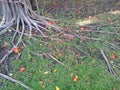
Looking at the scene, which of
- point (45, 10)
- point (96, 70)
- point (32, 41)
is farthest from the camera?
point (45, 10)

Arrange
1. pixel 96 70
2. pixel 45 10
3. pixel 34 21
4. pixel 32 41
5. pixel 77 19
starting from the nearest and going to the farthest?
pixel 96 70
pixel 32 41
pixel 34 21
pixel 77 19
pixel 45 10

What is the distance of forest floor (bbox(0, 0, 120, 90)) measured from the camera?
3.94 metres

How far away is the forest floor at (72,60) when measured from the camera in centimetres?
394

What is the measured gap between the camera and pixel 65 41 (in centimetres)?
467

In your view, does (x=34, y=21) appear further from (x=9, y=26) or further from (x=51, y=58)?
(x=51, y=58)

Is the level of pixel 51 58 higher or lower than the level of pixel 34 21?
lower

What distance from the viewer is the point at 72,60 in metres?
4.27

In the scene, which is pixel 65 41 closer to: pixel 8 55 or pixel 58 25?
pixel 58 25

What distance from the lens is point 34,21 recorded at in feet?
16.4

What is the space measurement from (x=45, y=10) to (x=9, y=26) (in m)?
1.39

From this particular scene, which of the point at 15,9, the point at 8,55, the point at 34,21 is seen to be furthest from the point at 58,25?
the point at 8,55

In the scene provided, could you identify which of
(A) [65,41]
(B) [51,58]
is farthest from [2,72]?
(A) [65,41]

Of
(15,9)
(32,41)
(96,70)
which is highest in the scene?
(15,9)

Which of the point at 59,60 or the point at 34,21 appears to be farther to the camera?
the point at 34,21
